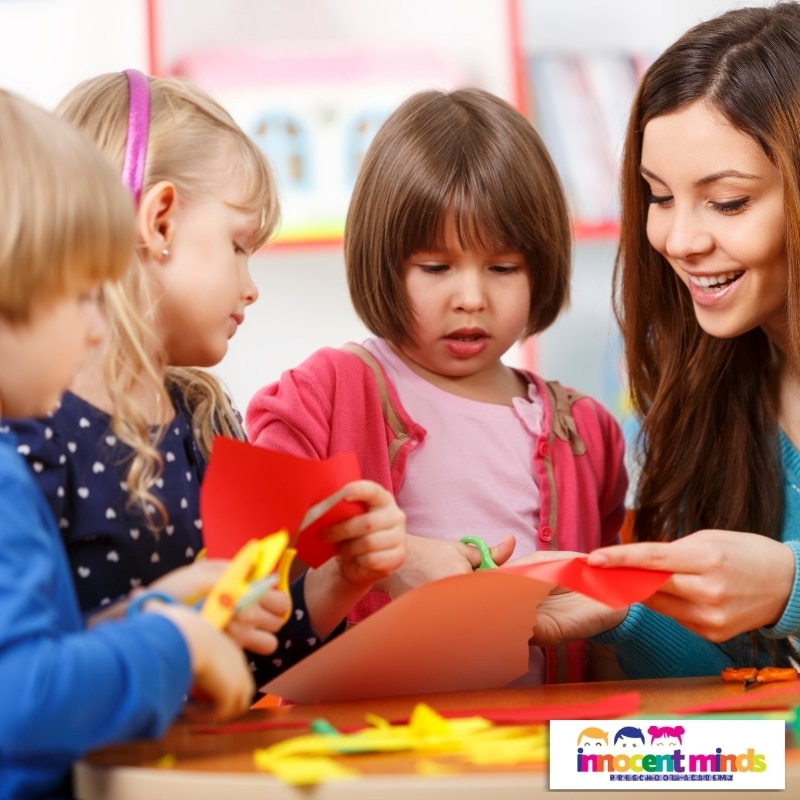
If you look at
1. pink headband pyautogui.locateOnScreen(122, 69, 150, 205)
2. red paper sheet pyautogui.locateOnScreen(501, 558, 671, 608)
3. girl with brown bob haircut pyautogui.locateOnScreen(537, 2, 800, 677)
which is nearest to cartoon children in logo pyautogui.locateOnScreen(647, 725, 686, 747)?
red paper sheet pyautogui.locateOnScreen(501, 558, 671, 608)

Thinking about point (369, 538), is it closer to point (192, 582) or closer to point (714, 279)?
point (192, 582)

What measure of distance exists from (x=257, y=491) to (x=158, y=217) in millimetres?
290

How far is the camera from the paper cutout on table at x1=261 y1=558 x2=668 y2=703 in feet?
3.10

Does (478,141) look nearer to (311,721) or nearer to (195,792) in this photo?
(311,721)

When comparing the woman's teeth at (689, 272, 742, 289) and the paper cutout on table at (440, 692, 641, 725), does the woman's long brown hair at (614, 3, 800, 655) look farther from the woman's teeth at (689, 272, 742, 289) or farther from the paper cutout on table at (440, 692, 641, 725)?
the paper cutout on table at (440, 692, 641, 725)

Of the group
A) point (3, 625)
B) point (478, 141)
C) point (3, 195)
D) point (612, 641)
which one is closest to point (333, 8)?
point (478, 141)

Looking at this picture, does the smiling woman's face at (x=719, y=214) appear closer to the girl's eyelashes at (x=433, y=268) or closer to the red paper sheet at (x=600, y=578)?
the girl's eyelashes at (x=433, y=268)

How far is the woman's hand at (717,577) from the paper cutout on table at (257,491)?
0.22 metres

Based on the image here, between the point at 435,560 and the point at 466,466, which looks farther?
the point at 466,466

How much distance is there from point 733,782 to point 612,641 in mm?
562

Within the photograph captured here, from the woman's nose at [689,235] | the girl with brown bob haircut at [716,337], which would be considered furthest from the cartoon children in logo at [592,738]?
the woman's nose at [689,235]

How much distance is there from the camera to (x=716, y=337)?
4.79 ft

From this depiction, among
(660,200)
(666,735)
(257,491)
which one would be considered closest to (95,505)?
(257,491)

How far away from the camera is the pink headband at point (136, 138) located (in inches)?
42.2
